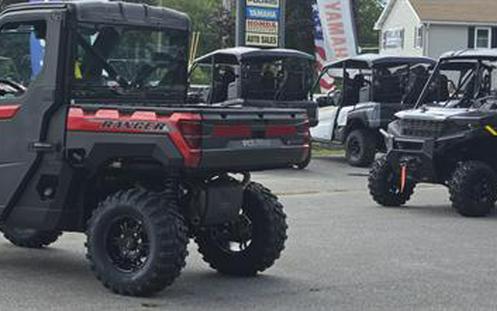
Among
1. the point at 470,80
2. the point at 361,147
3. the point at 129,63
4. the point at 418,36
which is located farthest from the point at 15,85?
the point at 418,36

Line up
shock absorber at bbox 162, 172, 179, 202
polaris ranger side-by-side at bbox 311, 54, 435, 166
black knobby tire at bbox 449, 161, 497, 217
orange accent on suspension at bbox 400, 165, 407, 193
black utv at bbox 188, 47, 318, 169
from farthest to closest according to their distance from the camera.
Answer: polaris ranger side-by-side at bbox 311, 54, 435, 166
black utv at bbox 188, 47, 318, 169
orange accent on suspension at bbox 400, 165, 407, 193
black knobby tire at bbox 449, 161, 497, 217
shock absorber at bbox 162, 172, 179, 202

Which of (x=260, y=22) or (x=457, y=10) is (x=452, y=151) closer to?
(x=260, y=22)

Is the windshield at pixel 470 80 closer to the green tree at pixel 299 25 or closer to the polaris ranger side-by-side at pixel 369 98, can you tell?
the polaris ranger side-by-side at pixel 369 98

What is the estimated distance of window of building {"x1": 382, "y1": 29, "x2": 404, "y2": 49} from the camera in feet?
197

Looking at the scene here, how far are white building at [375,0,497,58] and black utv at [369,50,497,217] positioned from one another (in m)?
40.0

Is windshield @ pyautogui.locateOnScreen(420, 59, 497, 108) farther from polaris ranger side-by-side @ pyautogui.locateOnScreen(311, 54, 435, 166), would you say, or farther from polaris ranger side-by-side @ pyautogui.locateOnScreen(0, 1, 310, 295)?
polaris ranger side-by-side @ pyautogui.locateOnScreen(0, 1, 310, 295)

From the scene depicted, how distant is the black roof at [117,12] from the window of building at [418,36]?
46.8m

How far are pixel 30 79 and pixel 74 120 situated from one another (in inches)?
25.1

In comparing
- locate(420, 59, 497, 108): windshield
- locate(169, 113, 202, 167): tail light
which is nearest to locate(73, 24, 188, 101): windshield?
locate(169, 113, 202, 167): tail light

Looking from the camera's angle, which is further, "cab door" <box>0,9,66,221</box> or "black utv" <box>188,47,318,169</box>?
"black utv" <box>188,47,318,169</box>

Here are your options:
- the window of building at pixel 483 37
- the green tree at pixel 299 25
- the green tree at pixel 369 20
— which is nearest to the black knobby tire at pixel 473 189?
the window of building at pixel 483 37

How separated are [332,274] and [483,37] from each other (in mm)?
46993

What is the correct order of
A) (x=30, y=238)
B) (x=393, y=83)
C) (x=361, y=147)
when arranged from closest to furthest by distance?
(x=30, y=238) → (x=361, y=147) → (x=393, y=83)

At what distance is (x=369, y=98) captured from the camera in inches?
830
